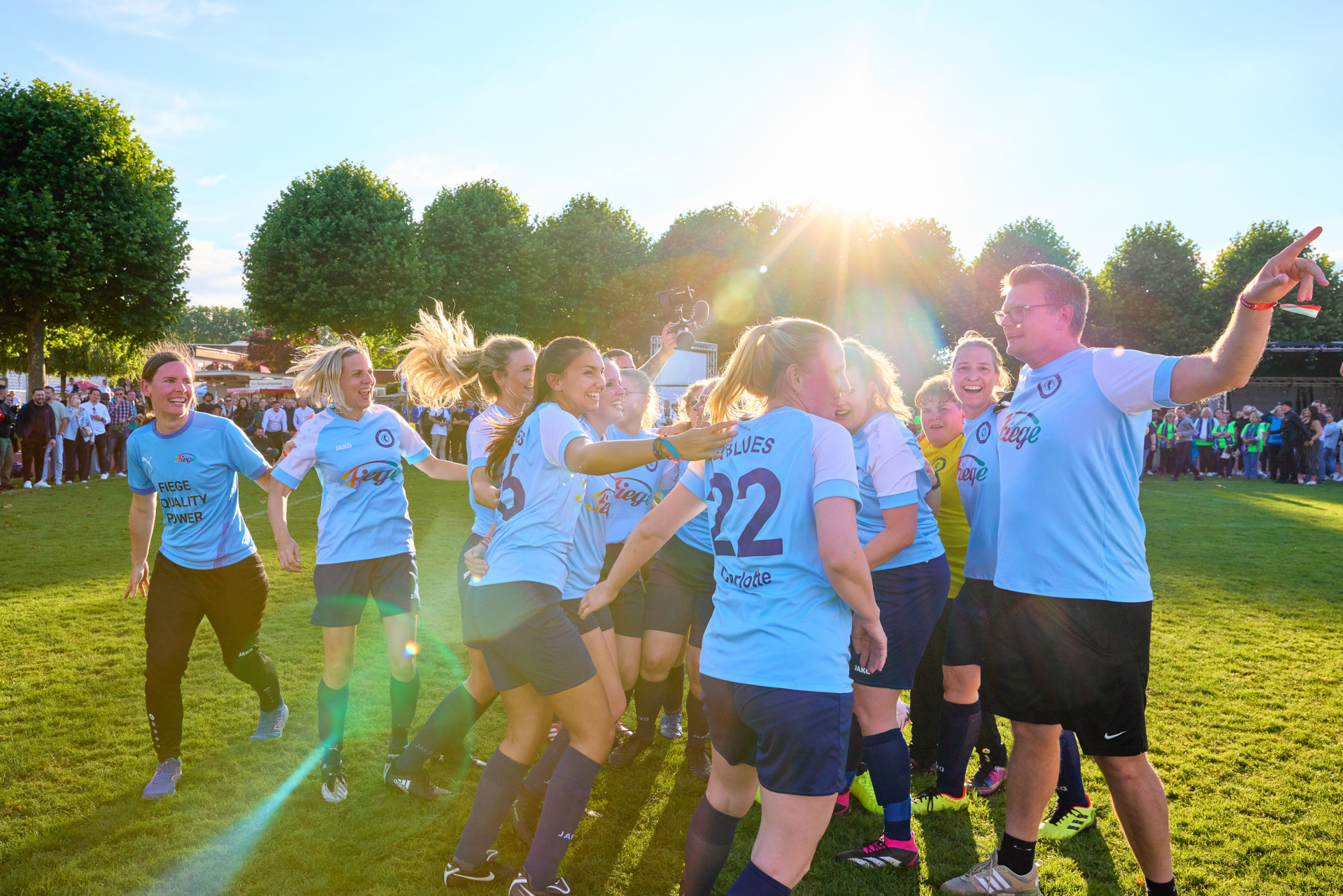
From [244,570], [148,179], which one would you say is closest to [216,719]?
[244,570]

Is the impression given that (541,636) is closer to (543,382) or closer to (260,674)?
(543,382)

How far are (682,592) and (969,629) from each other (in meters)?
1.49

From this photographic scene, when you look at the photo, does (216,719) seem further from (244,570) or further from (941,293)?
(941,293)

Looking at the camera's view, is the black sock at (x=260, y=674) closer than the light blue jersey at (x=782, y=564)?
No

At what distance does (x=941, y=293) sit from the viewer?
38469 millimetres

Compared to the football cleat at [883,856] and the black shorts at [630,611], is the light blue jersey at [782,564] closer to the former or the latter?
the football cleat at [883,856]

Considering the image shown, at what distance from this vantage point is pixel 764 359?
243 centimetres

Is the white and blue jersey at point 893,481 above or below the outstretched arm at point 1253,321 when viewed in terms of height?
below

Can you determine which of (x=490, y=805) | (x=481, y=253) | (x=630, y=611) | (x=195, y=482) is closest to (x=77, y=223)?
(x=481, y=253)

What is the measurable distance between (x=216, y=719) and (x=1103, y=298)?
44.3 meters

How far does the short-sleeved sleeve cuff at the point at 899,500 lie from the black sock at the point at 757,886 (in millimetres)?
1481

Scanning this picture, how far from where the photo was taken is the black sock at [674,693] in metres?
4.93

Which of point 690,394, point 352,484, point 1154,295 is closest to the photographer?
point 352,484

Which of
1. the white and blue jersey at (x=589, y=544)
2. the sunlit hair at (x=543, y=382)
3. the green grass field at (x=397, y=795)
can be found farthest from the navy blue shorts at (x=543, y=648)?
the green grass field at (x=397, y=795)
